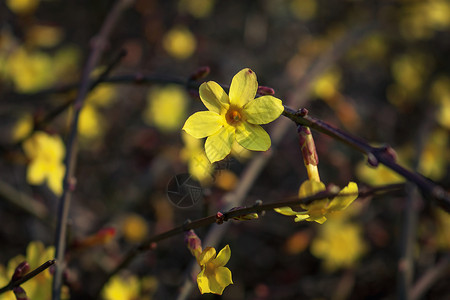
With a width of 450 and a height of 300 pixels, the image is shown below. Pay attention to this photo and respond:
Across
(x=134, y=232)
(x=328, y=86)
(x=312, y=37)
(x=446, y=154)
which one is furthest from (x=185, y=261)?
(x=312, y=37)

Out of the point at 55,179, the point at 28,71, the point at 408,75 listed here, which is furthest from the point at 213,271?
the point at 408,75

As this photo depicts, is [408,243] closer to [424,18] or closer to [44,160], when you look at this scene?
[44,160]

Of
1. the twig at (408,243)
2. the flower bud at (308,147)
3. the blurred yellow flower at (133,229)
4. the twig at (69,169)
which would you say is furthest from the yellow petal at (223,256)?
the blurred yellow flower at (133,229)

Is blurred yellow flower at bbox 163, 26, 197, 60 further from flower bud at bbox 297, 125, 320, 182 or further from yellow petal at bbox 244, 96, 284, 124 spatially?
flower bud at bbox 297, 125, 320, 182

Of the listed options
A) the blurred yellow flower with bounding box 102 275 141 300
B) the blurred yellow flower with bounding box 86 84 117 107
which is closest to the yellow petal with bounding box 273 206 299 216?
the blurred yellow flower with bounding box 102 275 141 300

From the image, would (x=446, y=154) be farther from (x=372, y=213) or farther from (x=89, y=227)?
(x=89, y=227)

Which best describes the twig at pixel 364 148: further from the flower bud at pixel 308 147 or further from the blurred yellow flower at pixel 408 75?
the blurred yellow flower at pixel 408 75
